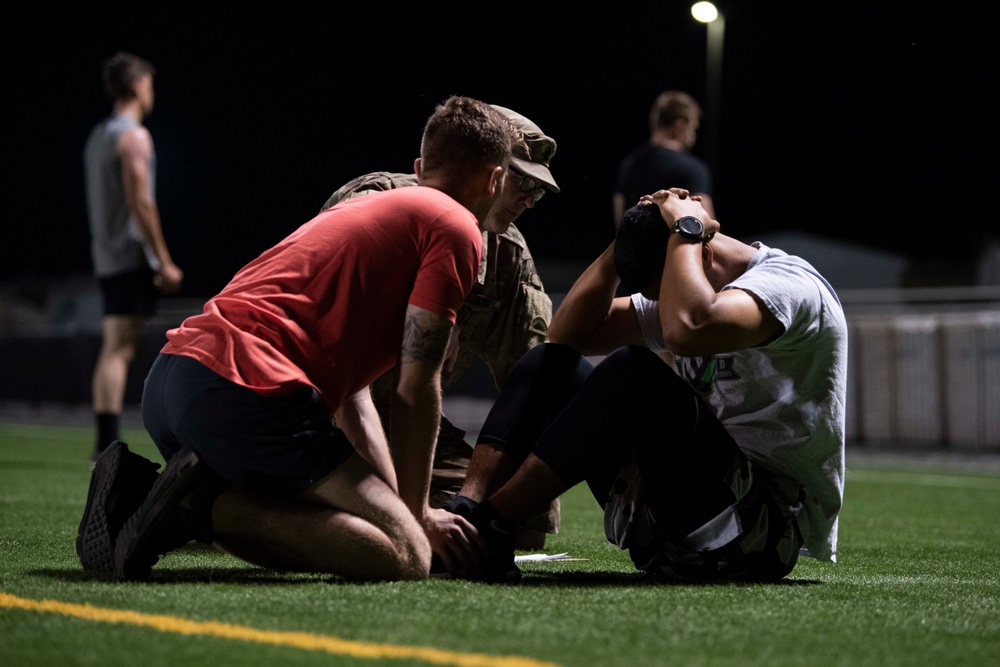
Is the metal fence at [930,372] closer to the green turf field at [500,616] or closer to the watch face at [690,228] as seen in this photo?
the green turf field at [500,616]

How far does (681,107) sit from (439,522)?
4983mm

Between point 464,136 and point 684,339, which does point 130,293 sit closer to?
point 464,136

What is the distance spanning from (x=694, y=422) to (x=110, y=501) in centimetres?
144

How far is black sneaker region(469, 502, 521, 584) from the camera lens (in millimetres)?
3283

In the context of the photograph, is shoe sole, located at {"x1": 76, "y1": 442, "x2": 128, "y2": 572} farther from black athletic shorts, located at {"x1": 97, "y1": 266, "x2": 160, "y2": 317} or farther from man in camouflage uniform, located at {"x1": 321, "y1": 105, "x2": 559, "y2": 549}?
black athletic shorts, located at {"x1": 97, "y1": 266, "x2": 160, "y2": 317}

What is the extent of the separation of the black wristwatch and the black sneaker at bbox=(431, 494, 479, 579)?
0.85 meters

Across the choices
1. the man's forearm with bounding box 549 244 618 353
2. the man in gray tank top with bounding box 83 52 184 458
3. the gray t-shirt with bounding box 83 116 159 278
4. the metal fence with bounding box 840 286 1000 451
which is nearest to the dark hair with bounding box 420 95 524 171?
Result: the man's forearm with bounding box 549 244 618 353

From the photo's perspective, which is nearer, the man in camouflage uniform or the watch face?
the watch face

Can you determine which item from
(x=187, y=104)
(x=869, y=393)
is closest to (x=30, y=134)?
(x=187, y=104)

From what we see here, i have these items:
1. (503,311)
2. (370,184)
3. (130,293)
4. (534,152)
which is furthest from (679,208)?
(130,293)

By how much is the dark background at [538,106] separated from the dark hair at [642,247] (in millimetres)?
14797

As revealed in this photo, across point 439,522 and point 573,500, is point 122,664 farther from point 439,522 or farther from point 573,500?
point 573,500

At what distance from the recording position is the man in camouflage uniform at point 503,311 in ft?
14.2

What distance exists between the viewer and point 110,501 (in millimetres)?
3268
